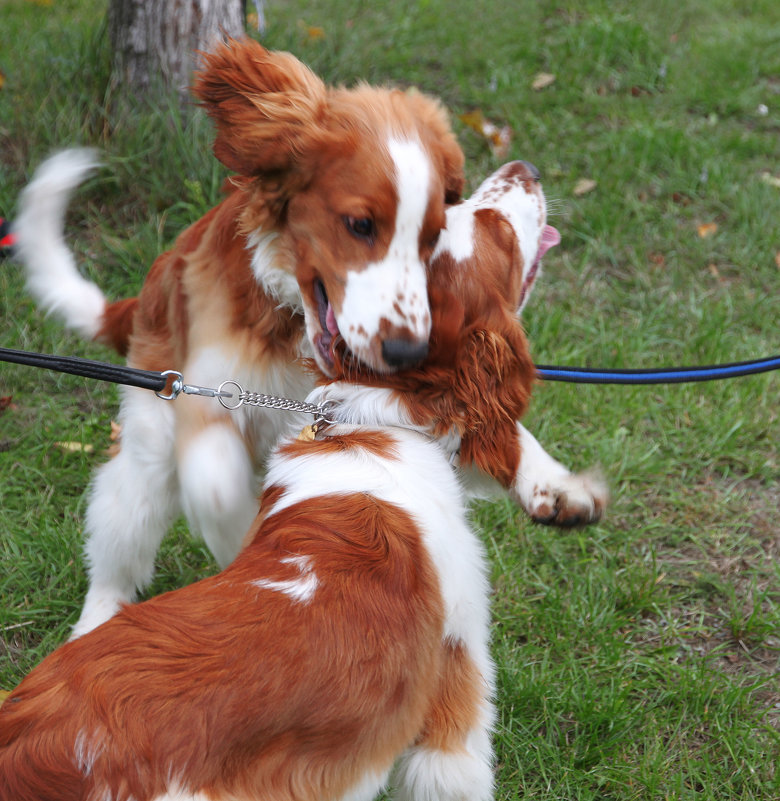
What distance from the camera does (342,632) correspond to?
66.5 inches

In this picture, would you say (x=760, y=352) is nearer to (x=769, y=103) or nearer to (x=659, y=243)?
(x=659, y=243)

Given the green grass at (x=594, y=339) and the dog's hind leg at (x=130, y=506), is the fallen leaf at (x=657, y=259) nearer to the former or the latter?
the green grass at (x=594, y=339)

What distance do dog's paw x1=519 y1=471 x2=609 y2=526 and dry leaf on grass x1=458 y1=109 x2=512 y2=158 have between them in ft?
10.5

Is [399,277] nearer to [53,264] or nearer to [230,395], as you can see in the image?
[230,395]

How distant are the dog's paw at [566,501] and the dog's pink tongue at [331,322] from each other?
62 centimetres

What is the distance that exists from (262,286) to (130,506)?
2.60 ft

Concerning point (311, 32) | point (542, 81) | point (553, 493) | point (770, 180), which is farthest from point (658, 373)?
point (311, 32)

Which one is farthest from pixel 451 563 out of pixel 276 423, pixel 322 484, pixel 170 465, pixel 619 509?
pixel 619 509

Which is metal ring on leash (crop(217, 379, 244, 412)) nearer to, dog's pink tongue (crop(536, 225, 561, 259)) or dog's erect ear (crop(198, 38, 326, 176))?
dog's erect ear (crop(198, 38, 326, 176))

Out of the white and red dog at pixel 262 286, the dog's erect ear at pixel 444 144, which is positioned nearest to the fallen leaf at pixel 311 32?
the white and red dog at pixel 262 286

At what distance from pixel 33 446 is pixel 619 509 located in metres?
2.25

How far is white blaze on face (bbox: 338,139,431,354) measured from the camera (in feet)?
6.86

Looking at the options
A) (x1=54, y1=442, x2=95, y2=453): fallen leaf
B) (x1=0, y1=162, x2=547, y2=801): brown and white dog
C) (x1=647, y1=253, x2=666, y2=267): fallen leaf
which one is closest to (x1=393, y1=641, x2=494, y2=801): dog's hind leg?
(x1=0, y1=162, x2=547, y2=801): brown and white dog

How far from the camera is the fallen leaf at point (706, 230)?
4.79m
